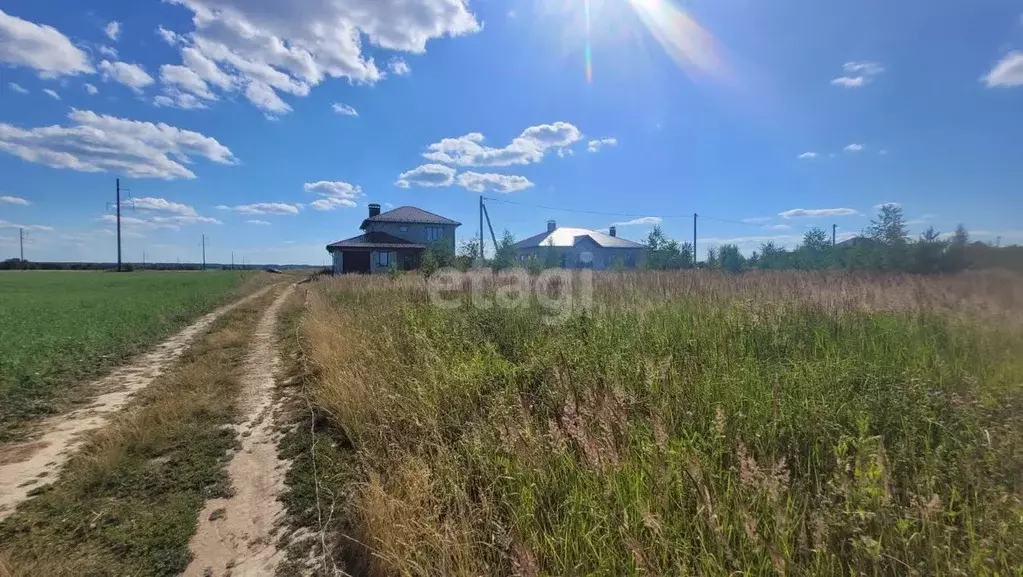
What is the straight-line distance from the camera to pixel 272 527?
3.03 m

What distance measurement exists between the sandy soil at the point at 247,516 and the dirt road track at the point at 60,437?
5.06 feet

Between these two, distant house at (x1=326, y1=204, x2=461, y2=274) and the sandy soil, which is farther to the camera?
distant house at (x1=326, y1=204, x2=461, y2=274)

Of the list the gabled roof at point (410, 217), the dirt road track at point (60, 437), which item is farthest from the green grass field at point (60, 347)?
the gabled roof at point (410, 217)

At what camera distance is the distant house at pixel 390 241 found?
42094mm

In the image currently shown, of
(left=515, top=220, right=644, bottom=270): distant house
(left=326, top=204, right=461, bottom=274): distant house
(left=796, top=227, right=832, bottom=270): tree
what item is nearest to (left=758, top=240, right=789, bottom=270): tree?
(left=796, top=227, right=832, bottom=270): tree

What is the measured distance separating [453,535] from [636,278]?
795 centimetres

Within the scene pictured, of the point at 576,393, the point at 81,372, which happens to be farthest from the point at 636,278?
the point at 81,372

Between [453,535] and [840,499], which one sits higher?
[840,499]

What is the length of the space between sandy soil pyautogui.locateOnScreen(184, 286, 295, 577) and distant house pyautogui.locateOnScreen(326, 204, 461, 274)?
34.0 metres

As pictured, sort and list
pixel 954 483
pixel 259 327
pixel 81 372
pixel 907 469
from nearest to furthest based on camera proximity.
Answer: pixel 954 483 < pixel 907 469 < pixel 81 372 < pixel 259 327

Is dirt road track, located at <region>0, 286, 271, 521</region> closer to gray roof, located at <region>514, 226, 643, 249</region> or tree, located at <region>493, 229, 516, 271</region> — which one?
tree, located at <region>493, 229, 516, 271</region>

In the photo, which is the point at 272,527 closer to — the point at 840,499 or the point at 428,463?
the point at 428,463

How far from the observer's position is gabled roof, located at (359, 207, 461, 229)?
47.0 meters

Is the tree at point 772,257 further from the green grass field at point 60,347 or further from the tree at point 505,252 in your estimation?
the green grass field at point 60,347
